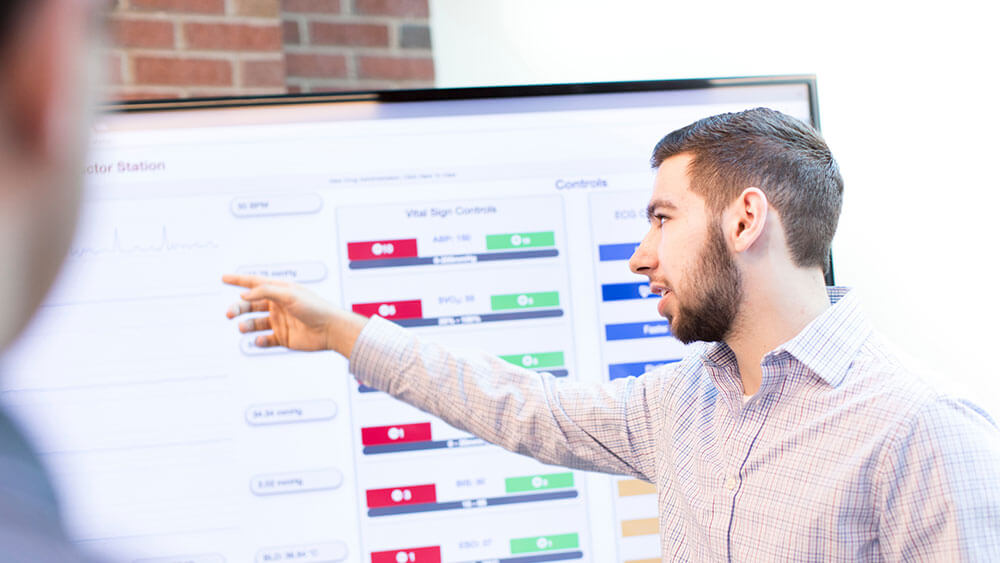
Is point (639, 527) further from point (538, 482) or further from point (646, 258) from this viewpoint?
point (646, 258)

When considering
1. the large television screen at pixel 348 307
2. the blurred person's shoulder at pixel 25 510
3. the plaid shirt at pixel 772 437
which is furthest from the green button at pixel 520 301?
the blurred person's shoulder at pixel 25 510

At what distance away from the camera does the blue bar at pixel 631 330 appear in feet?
6.23

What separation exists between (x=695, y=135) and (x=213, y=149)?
104 cm

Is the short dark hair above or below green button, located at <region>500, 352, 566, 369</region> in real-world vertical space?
above

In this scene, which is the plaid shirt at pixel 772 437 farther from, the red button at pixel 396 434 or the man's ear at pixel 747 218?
the red button at pixel 396 434

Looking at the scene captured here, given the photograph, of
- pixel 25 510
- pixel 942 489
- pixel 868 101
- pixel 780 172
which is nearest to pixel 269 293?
pixel 780 172

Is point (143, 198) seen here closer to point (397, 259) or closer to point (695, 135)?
point (397, 259)

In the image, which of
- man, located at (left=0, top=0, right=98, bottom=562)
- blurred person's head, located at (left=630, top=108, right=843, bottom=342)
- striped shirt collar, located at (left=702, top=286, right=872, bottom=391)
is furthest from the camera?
blurred person's head, located at (left=630, top=108, right=843, bottom=342)

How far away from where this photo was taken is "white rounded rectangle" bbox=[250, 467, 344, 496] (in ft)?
5.74

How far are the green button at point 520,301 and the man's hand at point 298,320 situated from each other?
430mm

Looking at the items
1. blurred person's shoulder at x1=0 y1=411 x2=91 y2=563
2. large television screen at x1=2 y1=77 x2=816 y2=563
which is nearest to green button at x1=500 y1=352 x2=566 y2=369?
large television screen at x1=2 y1=77 x2=816 y2=563

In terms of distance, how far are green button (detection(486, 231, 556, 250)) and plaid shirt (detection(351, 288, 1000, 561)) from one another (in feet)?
1.27

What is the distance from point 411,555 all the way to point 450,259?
67 cm

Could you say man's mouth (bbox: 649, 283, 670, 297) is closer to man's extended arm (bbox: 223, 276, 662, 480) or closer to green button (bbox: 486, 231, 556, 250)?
man's extended arm (bbox: 223, 276, 662, 480)
